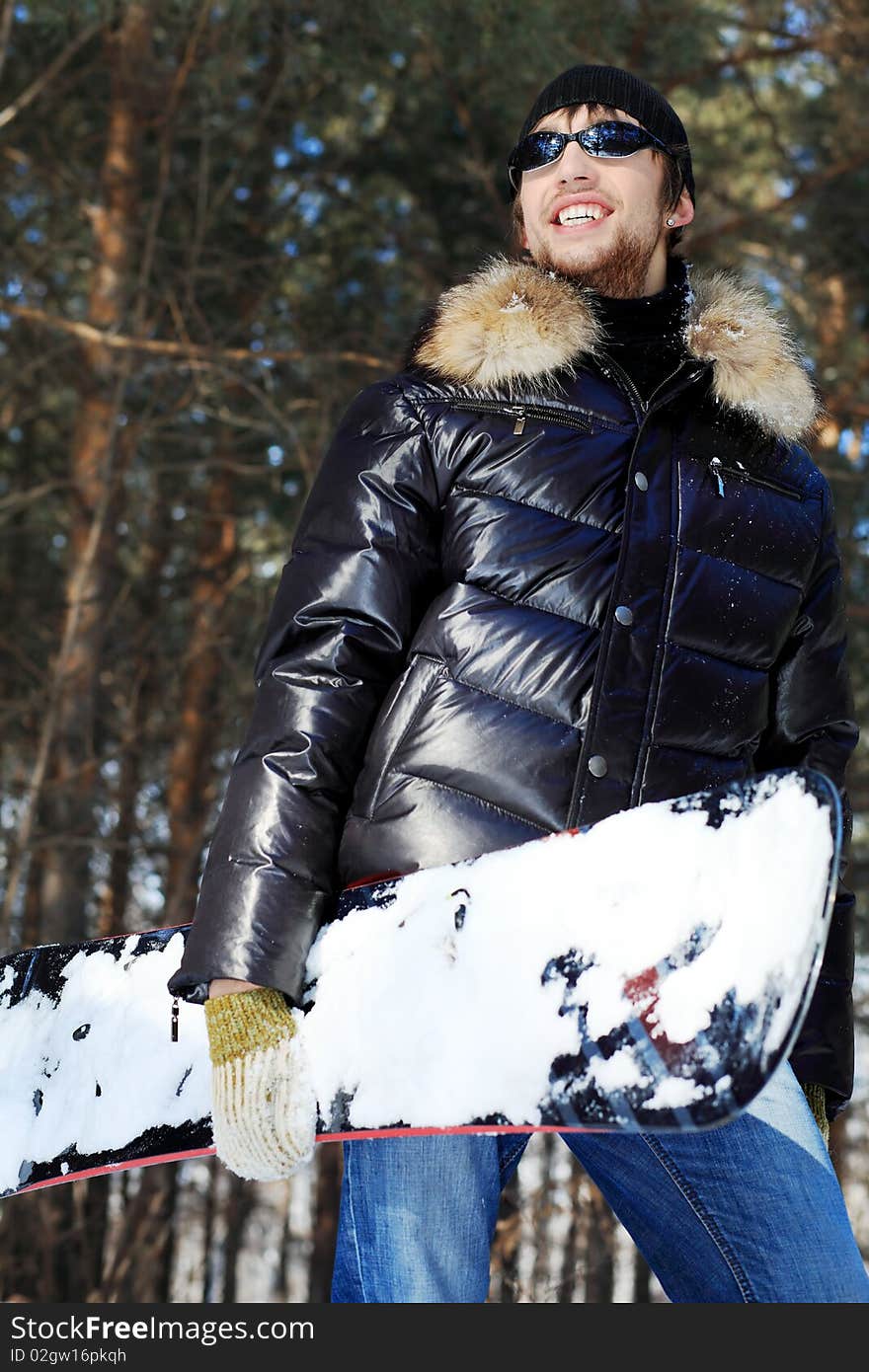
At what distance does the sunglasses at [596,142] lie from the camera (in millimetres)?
2260

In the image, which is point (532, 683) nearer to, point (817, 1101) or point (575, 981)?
point (575, 981)

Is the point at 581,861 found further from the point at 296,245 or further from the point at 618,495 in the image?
the point at 296,245

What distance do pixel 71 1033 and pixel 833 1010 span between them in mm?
1172

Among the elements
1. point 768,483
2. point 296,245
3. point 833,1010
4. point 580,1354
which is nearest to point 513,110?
point 296,245

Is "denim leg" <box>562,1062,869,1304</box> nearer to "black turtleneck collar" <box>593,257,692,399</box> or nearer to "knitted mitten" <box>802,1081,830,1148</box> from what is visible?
"knitted mitten" <box>802,1081,830,1148</box>

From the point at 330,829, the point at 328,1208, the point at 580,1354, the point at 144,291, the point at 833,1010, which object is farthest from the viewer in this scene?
the point at 328,1208

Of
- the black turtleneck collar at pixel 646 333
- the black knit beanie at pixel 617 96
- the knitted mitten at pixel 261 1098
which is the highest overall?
the black knit beanie at pixel 617 96

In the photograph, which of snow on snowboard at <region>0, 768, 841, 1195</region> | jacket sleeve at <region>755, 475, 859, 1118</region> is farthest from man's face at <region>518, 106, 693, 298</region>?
snow on snowboard at <region>0, 768, 841, 1195</region>

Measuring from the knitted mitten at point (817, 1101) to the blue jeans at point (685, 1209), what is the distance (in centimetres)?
23

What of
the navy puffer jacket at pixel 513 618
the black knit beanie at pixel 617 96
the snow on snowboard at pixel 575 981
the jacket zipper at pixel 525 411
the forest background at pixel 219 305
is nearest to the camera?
the snow on snowboard at pixel 575 981

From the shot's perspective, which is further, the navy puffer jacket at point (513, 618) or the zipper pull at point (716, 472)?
the zipper pull at point (716, 472)

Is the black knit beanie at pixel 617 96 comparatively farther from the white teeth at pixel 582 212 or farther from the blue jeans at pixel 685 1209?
the blue jeans at pixel 685 1209

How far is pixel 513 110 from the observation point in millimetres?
7176

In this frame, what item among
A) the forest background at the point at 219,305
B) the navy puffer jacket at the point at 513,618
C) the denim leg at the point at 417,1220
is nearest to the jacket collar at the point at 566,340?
the navy puffer jacket at the point at 513,618
